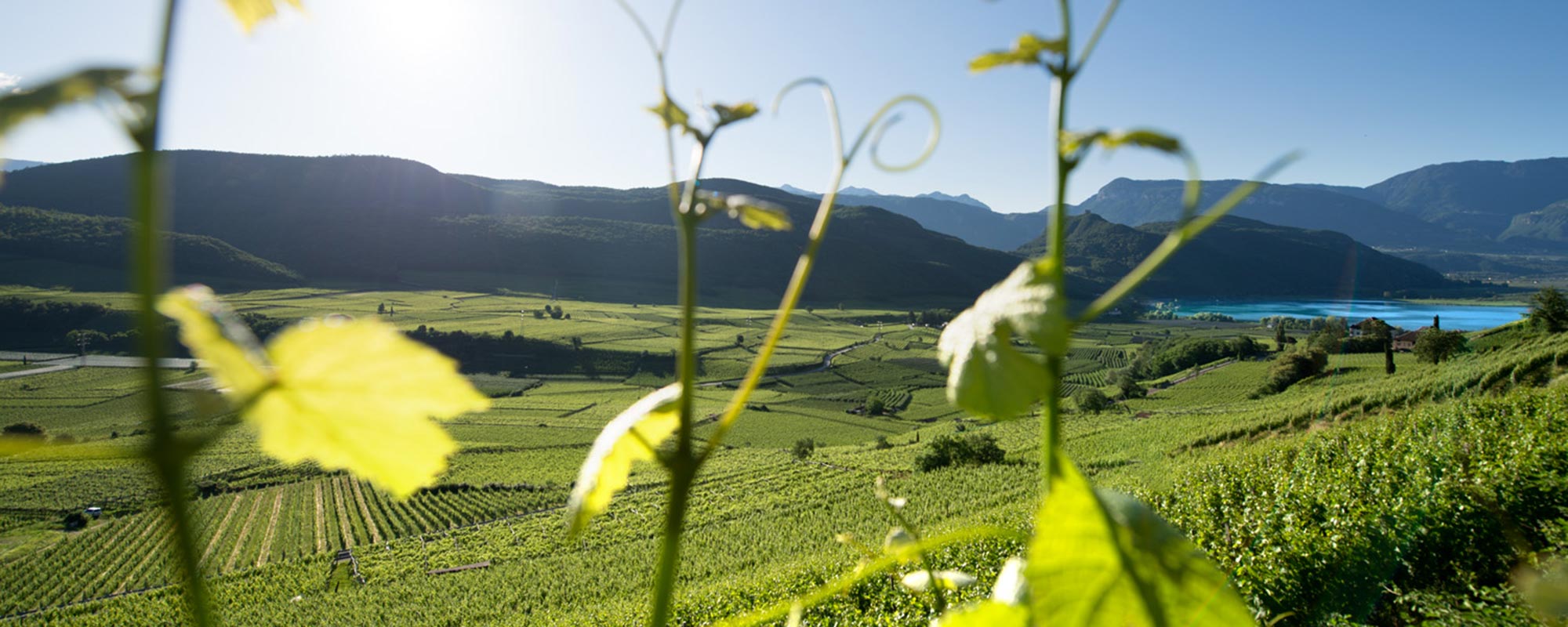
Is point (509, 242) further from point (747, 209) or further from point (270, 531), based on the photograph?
point (747, 209)

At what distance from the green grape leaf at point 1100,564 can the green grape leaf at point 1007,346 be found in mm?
38

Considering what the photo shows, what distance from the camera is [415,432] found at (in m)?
0.38

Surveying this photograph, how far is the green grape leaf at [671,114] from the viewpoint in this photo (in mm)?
452

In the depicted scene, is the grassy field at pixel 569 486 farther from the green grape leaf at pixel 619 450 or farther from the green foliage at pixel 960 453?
the green foliage at pixel 960 453

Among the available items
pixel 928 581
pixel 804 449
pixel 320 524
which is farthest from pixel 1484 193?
pixel 928 581

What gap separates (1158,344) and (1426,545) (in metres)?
66.3

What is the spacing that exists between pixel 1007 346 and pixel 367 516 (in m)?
45.8

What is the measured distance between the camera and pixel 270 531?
117 ft

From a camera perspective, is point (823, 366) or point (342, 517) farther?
point (823, 366)

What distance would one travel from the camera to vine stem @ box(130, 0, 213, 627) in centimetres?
25

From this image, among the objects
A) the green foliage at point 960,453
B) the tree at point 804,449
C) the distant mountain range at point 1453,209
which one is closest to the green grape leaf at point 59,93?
the green foliage at point 960,453

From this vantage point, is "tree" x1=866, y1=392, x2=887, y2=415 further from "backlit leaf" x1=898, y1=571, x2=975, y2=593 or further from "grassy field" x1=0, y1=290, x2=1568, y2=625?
"backlit leaf" x1=898, y1=571, x2=975, y2=593

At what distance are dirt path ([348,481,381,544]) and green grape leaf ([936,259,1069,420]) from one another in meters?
40.8

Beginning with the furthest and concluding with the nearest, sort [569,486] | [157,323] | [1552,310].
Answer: [569,486]
[1552,310]
[157,323]
